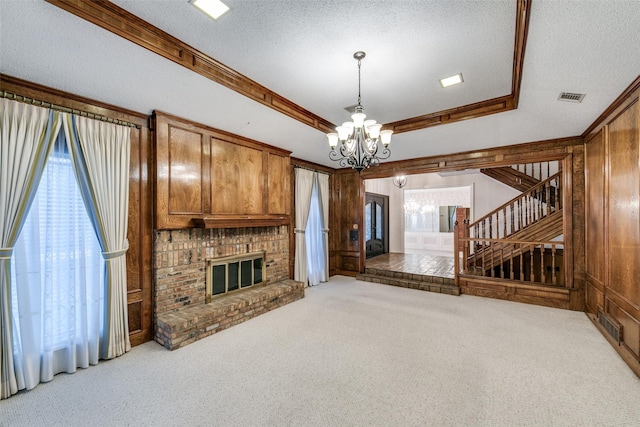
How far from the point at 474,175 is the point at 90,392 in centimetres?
906

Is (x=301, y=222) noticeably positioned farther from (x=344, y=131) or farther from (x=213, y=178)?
(x=344, y=131)

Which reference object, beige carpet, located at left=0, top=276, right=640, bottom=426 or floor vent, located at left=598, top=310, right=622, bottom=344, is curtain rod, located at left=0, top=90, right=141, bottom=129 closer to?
beige carpet, located at left=0, top=276, right=640, bottom=426

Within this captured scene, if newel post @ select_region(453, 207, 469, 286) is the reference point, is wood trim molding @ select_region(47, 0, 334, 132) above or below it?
above

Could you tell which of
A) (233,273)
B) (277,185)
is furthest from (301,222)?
(233,273)

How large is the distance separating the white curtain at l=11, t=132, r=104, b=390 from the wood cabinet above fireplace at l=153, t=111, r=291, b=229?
0.76 meters

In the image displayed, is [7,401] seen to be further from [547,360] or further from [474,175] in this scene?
[474,175]

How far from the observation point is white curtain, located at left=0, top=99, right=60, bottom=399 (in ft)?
7.59

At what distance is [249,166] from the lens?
14.6ft

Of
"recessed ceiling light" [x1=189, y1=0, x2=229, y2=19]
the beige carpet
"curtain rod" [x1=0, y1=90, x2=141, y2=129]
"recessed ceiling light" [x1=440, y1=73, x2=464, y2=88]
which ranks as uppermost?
"recessed ceiling light" [x1=189, y1=0, x2=229, y2=19]

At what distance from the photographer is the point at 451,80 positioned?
297cm

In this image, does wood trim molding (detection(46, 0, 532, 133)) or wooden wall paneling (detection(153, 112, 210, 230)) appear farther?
wooden wall paneling (detection(153, 112, 210, 230))

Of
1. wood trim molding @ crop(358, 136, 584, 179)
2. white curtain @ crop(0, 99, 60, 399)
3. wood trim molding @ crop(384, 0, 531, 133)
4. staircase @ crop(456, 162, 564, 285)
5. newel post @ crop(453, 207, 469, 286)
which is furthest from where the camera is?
newel post @ crop(453, 207, 469, 286)

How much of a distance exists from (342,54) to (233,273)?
3388 mm

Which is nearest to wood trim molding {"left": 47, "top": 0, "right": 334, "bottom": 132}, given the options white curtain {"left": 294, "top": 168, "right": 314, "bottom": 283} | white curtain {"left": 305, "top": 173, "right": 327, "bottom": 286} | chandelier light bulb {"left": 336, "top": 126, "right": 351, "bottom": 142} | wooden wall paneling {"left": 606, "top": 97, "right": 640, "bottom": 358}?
chandelier light bulb {"left": 336, "top": 126, "right": 351, "bottom": 142}
